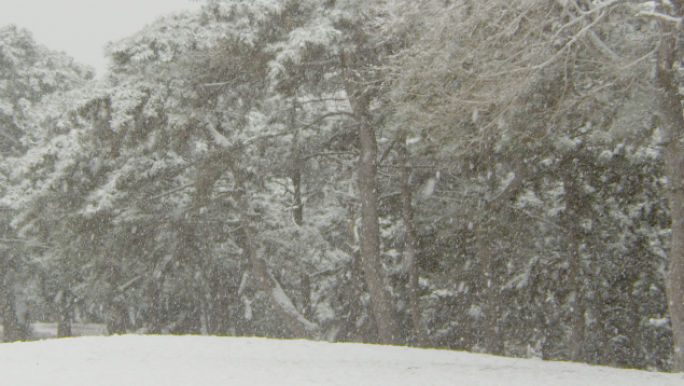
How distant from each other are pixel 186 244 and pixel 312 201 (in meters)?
4.13

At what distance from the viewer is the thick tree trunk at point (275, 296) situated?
17.8m

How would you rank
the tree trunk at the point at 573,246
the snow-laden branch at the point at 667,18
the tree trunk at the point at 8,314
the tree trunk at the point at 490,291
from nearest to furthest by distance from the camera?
the snow-laden branch at the point at 667,18
the tree trunk at the point at 573,246
the tree trunk at the point at 490,291
the tree trunk at the point at 8,314

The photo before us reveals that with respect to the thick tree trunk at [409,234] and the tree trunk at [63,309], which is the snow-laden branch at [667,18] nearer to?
the thick tree trunk at [409,234]

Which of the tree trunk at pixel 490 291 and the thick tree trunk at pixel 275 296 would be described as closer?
the tree trunk at pixel 490 291

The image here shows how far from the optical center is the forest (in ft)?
37.1

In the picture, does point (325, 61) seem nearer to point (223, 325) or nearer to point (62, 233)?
point (62, 233)

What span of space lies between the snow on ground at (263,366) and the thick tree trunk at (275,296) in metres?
6.01

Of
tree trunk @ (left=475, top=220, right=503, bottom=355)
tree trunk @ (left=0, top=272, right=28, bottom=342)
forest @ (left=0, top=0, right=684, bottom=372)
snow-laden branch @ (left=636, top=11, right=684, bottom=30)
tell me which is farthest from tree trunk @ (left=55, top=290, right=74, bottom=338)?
snow-laden branch @ (left=636, top=11, right=684, bottom=30)

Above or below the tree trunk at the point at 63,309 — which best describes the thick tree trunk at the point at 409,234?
above

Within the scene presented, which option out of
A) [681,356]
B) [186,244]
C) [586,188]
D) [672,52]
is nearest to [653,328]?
[586,188]

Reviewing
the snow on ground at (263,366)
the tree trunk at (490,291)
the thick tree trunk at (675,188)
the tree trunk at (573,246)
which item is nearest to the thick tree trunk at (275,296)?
the tree trunk at (490,291)

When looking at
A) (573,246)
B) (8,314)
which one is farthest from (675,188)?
(8,314)

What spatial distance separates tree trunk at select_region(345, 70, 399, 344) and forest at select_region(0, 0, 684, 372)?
5cm

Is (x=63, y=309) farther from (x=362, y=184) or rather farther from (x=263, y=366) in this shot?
(x=263, y=366)
